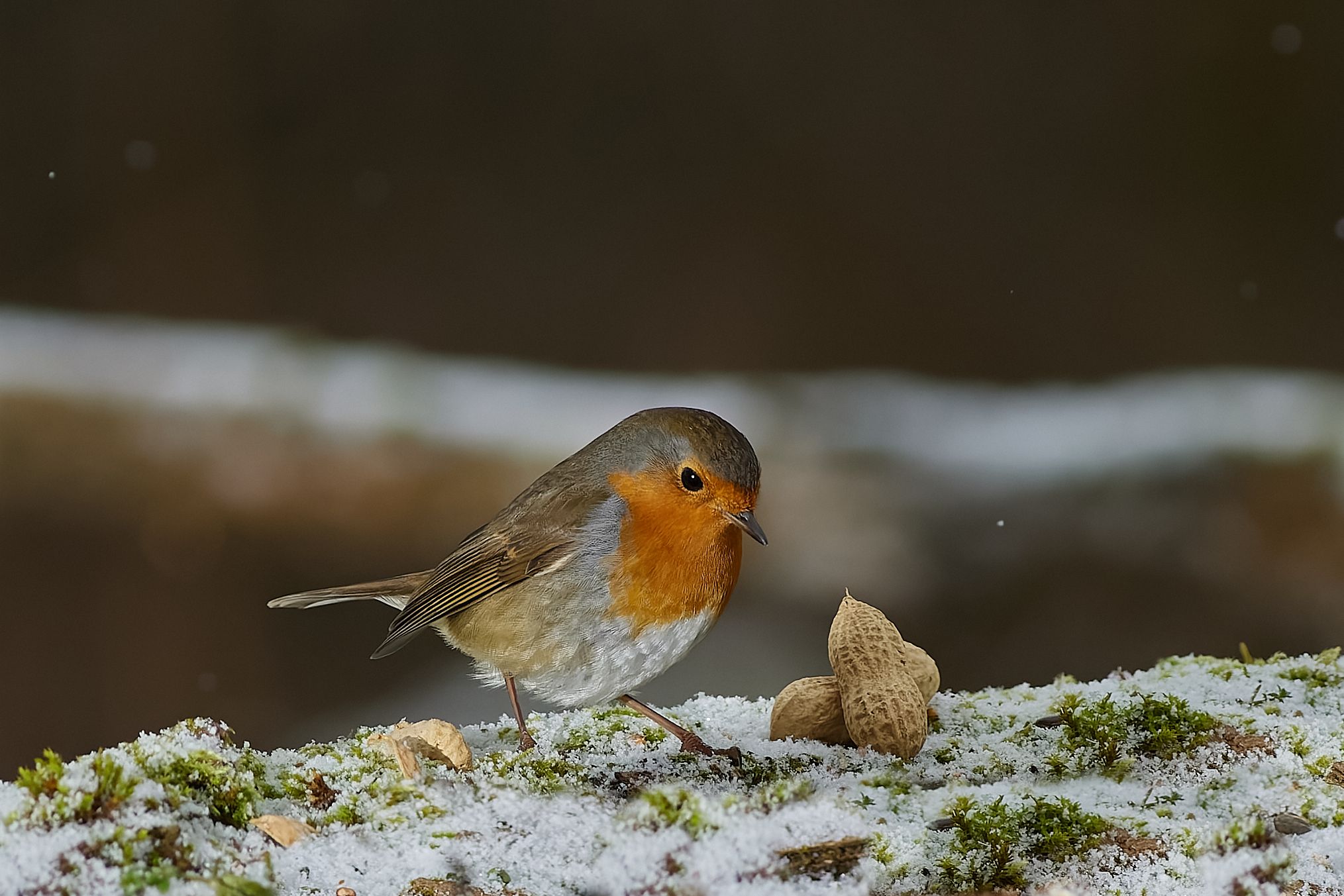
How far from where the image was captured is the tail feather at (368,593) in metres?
2.33

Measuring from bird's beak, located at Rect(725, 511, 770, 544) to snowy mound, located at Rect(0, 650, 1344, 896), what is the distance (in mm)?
396

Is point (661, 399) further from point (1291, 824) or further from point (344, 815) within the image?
point (1291, 824)

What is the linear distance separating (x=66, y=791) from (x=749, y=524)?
109cm

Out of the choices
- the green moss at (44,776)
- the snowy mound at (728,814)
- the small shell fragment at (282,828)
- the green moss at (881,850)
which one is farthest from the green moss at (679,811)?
the green moss at (44,776)

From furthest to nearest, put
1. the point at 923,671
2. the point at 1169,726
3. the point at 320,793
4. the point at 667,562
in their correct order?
the point at 923,671 < the point at 667,562 < the point at 1169,726 < the point at 320,793

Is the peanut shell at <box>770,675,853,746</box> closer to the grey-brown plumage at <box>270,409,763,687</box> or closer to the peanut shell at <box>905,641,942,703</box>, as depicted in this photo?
the peanut shell at <box>905,641,942,703</box>

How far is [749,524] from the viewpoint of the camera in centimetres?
193

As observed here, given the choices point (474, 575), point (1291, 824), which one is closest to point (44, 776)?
point (474, 575)

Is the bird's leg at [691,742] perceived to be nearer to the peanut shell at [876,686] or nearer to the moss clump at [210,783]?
the peanut shell at [876,686]

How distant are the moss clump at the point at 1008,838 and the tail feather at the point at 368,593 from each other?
127 centimetres

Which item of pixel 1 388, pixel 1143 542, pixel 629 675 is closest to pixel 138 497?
pixel 1 388

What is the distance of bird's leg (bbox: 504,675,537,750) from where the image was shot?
194 cm

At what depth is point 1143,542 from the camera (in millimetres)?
4516

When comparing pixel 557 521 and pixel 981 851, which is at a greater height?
pixel 557 521
